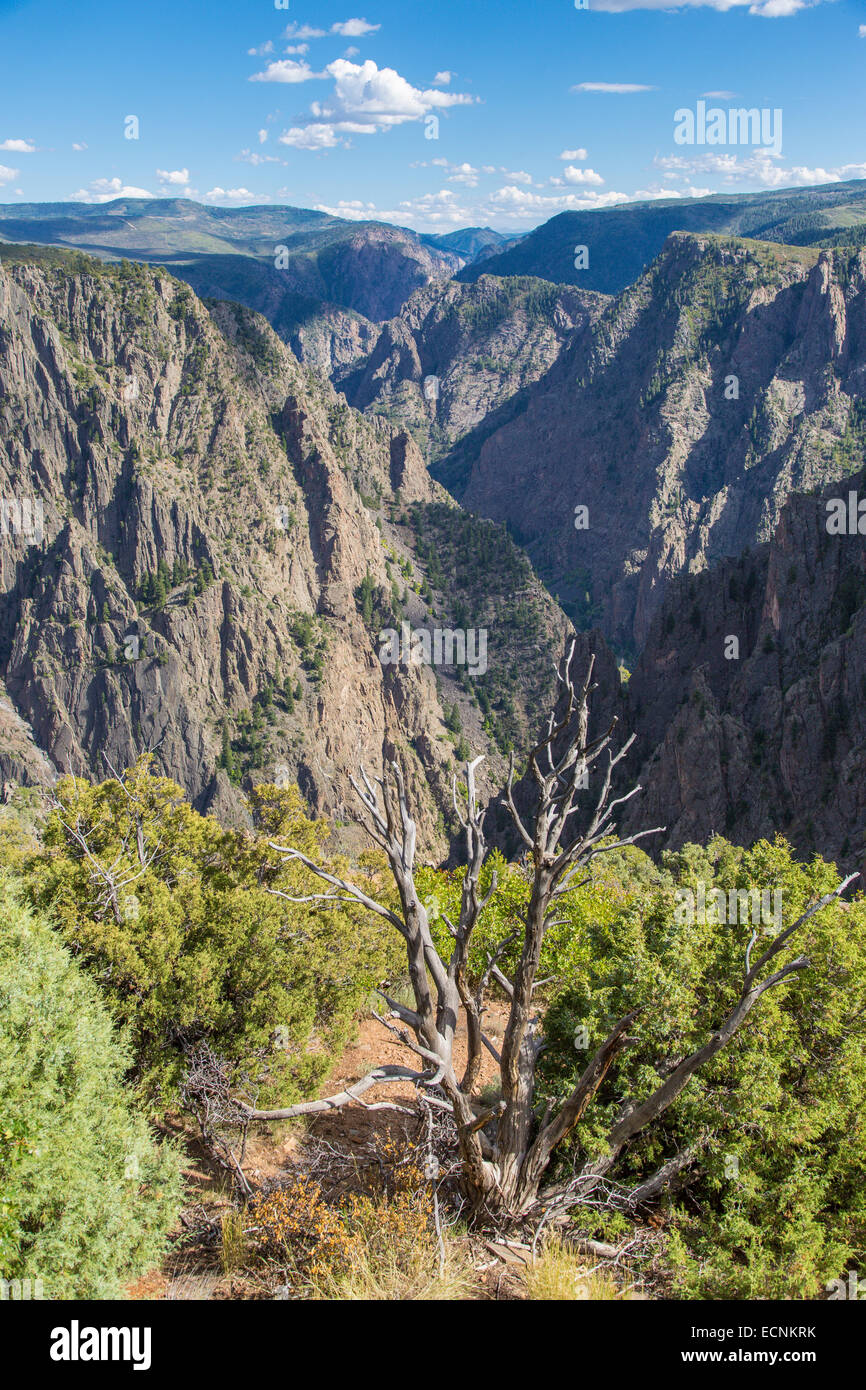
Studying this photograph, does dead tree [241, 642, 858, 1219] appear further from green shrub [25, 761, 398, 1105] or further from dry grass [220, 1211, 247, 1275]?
green shrub [25, 761, 398, 1105]

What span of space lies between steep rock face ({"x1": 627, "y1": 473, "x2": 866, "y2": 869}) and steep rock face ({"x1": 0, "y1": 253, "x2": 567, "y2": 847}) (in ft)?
143

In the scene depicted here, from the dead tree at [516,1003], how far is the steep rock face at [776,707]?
2109 inches

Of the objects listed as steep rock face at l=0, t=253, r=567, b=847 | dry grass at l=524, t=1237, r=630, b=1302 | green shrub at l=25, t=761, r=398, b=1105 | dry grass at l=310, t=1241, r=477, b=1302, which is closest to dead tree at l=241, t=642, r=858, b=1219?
dry grass at l=524, t=1237, r=630, b=1302

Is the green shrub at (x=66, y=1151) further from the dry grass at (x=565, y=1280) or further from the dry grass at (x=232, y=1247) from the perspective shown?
the dry grass at (x=565, y=1280)

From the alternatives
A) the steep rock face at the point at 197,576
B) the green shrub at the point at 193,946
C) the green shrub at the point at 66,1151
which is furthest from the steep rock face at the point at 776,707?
the green shrub at the point at 66,1151

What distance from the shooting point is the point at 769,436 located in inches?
7746

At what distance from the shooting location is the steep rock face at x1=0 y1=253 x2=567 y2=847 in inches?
4870

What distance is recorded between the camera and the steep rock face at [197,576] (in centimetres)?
12369

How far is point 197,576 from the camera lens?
129750 mm

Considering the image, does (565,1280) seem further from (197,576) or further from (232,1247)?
(197,576)

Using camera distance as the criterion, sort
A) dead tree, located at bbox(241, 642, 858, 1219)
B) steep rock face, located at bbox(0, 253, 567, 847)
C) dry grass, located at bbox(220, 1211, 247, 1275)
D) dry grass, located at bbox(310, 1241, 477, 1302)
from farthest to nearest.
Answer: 1. steep rock face, located at bbox(0, 253, 567, 847)
2. dry grass, located at bbox(220, 1211, 247, 1275)
3. dead tree, located at bbox(241, 642, 858, 1219)
4. dry grass, located at bbox(310, 1241, 477, 1302)

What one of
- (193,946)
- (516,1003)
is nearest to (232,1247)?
(516,1003)
